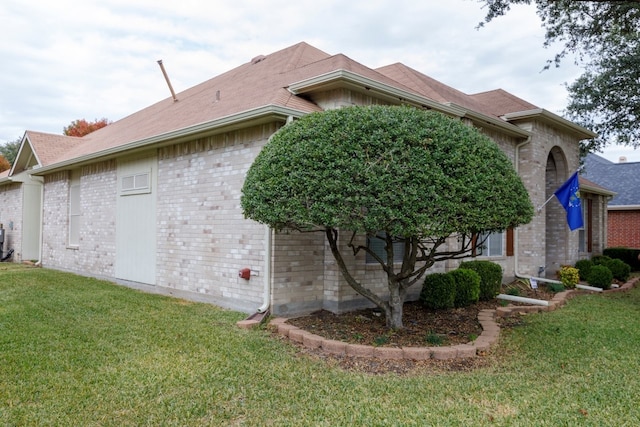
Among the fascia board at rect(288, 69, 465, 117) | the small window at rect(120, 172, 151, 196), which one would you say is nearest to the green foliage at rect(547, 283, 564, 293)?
the fascia board at rect(288, 69, 465, 117)

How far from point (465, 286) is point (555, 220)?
23.0 ft

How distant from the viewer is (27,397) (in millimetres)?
3686

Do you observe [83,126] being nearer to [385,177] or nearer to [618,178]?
[385,177]

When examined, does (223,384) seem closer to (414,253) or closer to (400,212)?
(400,212)

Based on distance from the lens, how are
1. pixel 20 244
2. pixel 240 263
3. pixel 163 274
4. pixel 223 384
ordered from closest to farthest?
1. pixel 223 384
2. pixel 240 263
3. pixel 163 274
4. pixel 20 244

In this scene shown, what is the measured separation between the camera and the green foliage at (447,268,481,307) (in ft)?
25.8

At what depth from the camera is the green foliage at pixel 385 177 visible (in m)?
4.81

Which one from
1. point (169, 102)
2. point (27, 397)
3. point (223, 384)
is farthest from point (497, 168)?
point (169, 102)

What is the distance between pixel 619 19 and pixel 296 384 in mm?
11228

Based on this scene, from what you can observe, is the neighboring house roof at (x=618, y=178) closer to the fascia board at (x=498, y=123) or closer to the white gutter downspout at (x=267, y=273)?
the fascia board at (x=498, y=123)

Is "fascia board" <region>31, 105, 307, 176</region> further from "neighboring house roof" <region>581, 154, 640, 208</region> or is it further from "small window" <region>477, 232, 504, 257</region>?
"neighboring house roof" <region>581, 154, 640, 208</region>

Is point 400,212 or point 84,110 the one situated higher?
point 84,110

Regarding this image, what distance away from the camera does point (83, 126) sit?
105 ft

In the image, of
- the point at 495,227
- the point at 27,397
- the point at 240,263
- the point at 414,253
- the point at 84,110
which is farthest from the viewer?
the point at 84,110
